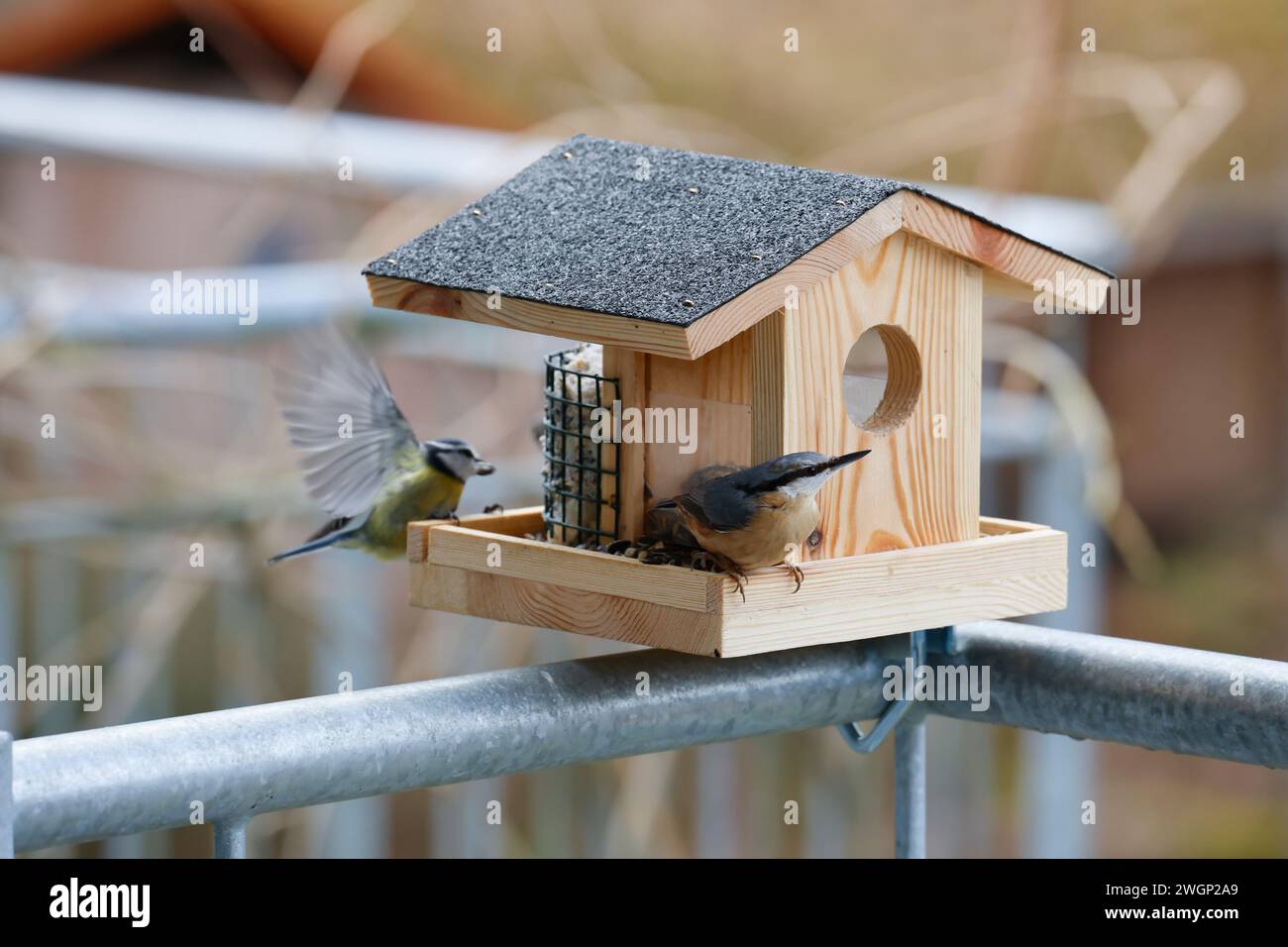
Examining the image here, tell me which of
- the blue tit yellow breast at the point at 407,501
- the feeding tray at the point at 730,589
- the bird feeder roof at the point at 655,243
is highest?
the bird feeder roof at the point at 655,243

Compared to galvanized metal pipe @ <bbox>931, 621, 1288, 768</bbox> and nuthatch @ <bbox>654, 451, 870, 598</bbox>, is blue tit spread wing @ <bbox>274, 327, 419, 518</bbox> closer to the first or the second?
nuthatch @ <bbox>654, 451, 870, 598</bbox>

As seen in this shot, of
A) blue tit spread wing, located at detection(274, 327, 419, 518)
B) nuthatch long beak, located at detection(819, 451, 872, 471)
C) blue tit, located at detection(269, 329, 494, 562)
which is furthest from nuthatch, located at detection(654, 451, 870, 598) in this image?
blue tit spread wing, located at detection(274, 327, 419, 518)

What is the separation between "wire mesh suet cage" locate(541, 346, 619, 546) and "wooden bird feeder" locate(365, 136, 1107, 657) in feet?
0.05

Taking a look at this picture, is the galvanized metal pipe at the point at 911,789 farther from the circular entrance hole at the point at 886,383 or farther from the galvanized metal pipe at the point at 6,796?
the galvanized metal pipe at the point at 6,796

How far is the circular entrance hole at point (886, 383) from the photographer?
1.94 m

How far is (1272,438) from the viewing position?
6770 mm

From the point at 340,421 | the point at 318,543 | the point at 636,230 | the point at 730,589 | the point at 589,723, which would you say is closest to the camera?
the point at 589,723

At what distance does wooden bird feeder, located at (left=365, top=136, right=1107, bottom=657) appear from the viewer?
1.74 meters

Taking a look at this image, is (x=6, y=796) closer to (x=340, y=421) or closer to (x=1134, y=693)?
(x=1134, y=693)

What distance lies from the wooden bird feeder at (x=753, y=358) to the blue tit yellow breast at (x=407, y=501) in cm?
28

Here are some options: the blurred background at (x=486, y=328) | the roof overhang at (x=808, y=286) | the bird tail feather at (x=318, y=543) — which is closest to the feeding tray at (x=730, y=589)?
the roof overhang at (x=808, y=286)

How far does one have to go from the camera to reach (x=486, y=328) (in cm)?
343

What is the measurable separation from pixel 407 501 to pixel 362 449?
0.11m

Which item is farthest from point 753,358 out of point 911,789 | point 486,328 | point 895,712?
point 486,328
